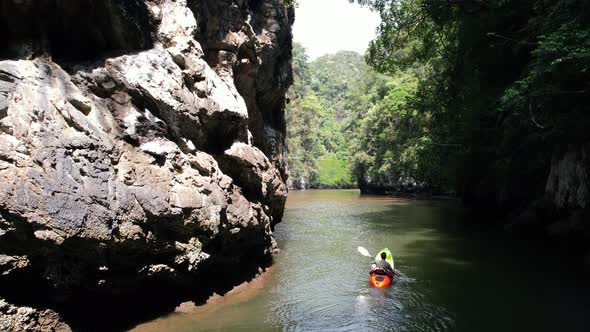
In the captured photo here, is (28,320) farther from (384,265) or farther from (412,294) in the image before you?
(384,265)

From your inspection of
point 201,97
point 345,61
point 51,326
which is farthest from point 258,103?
point 345,61

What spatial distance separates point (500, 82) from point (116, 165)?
13492mm

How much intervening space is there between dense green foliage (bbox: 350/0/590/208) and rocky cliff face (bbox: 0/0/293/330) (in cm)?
670

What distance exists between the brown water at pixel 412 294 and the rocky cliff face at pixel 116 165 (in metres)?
0.97

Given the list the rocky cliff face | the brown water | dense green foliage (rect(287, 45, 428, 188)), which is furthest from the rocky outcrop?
dense green foliage (rect(287, 45, 428, 188))

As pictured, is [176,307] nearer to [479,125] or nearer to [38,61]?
[38,61]

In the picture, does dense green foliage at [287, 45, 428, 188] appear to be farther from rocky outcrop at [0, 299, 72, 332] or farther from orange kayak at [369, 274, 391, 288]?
rocky outcrop at [0, 299, 72, 332]

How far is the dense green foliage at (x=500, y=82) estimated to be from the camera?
8.75 metres

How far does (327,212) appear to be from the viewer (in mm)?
27656

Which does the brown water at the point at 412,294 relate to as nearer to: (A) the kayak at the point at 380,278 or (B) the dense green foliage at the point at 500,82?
(A) the kayak at the point at 380,278

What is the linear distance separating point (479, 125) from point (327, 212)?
13743mm

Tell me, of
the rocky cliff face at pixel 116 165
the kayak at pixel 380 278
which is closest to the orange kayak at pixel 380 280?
the kayak at pixel 380 278

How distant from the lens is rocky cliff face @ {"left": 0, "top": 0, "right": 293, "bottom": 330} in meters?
5.80

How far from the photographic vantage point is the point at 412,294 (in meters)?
9.62
